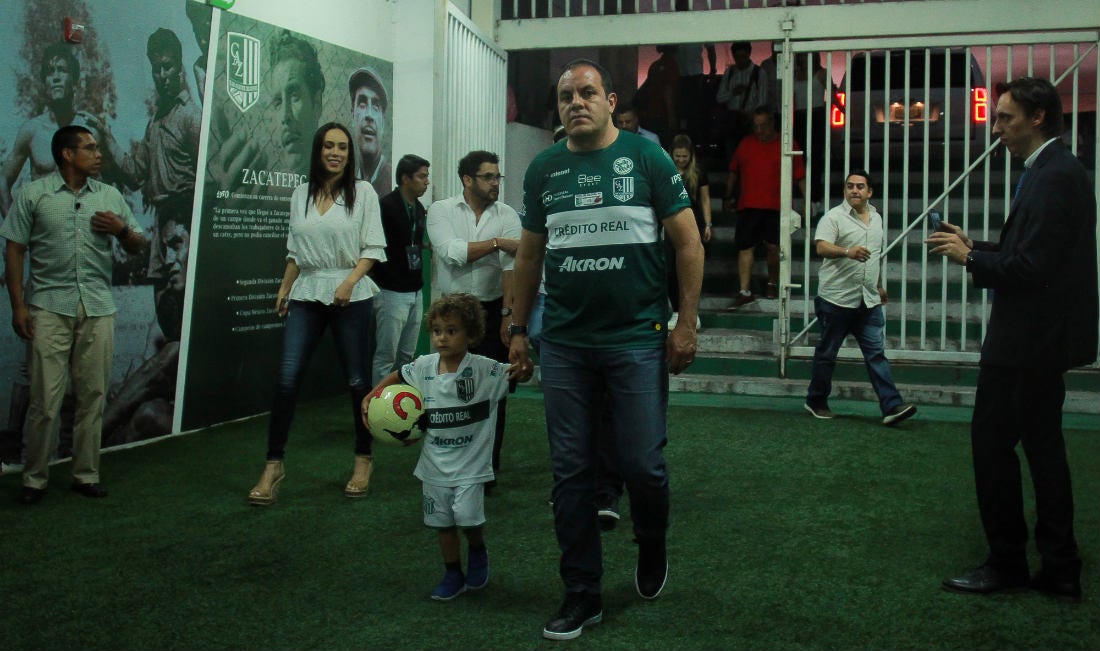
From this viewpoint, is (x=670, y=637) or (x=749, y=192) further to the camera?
(x=749, y=192)

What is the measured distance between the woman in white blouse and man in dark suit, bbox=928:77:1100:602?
8.37ft

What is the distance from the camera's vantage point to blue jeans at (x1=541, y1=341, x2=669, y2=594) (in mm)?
3131

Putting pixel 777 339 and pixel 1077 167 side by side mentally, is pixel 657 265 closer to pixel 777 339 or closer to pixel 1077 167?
pixel 1077 167

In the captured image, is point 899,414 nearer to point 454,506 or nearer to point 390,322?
point 390,322

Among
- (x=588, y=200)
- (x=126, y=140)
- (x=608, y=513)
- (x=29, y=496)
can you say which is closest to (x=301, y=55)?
(x=126, y=140)

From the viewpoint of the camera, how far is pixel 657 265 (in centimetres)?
316

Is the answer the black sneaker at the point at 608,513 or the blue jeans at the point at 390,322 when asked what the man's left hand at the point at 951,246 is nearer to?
the black sneaker at the point at 608,513

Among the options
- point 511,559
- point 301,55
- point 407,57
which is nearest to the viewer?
point 511,559

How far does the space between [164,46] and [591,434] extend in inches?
166

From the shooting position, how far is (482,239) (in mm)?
4988

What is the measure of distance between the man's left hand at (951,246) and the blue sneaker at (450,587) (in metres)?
1.89

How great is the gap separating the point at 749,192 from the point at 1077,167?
5.79 m

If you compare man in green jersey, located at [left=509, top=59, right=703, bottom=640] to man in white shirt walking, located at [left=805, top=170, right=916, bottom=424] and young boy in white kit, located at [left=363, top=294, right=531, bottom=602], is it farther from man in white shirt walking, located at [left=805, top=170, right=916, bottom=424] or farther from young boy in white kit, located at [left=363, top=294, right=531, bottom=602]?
man in white shirt walking, located at [left=805, top=170, right=916, bottom=424]

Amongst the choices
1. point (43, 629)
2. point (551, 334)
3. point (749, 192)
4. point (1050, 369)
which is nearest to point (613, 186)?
point (551, 334)
